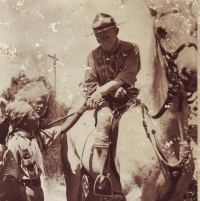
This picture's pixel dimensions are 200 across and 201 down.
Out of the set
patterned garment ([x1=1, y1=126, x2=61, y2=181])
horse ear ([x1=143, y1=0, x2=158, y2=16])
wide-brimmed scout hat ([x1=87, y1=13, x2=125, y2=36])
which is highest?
horse ear ([x1=143, y1=0, x2=158, y2=16])

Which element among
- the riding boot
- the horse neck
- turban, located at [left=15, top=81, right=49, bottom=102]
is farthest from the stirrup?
turban, located at [left=15, top=81, right=49, bottom=102]

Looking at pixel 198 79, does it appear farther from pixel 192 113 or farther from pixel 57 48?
pixel 57 48

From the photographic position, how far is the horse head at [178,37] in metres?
2.49

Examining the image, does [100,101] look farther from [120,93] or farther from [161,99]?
[161,99]

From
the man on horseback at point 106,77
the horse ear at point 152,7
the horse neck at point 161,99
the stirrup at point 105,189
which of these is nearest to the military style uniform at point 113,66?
the man on horseback at point 106,77

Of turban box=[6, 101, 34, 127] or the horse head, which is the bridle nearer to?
the horse head

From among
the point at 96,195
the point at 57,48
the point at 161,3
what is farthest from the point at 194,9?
the point at 96,195

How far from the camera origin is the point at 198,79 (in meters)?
2.49

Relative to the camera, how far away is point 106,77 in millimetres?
2518

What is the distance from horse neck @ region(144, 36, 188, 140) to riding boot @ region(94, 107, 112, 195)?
26 cm

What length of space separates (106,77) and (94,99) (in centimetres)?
15

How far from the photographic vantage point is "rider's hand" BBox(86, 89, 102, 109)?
252cm

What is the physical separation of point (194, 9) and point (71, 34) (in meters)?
0.78

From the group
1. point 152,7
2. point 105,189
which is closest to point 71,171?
point 105,189
